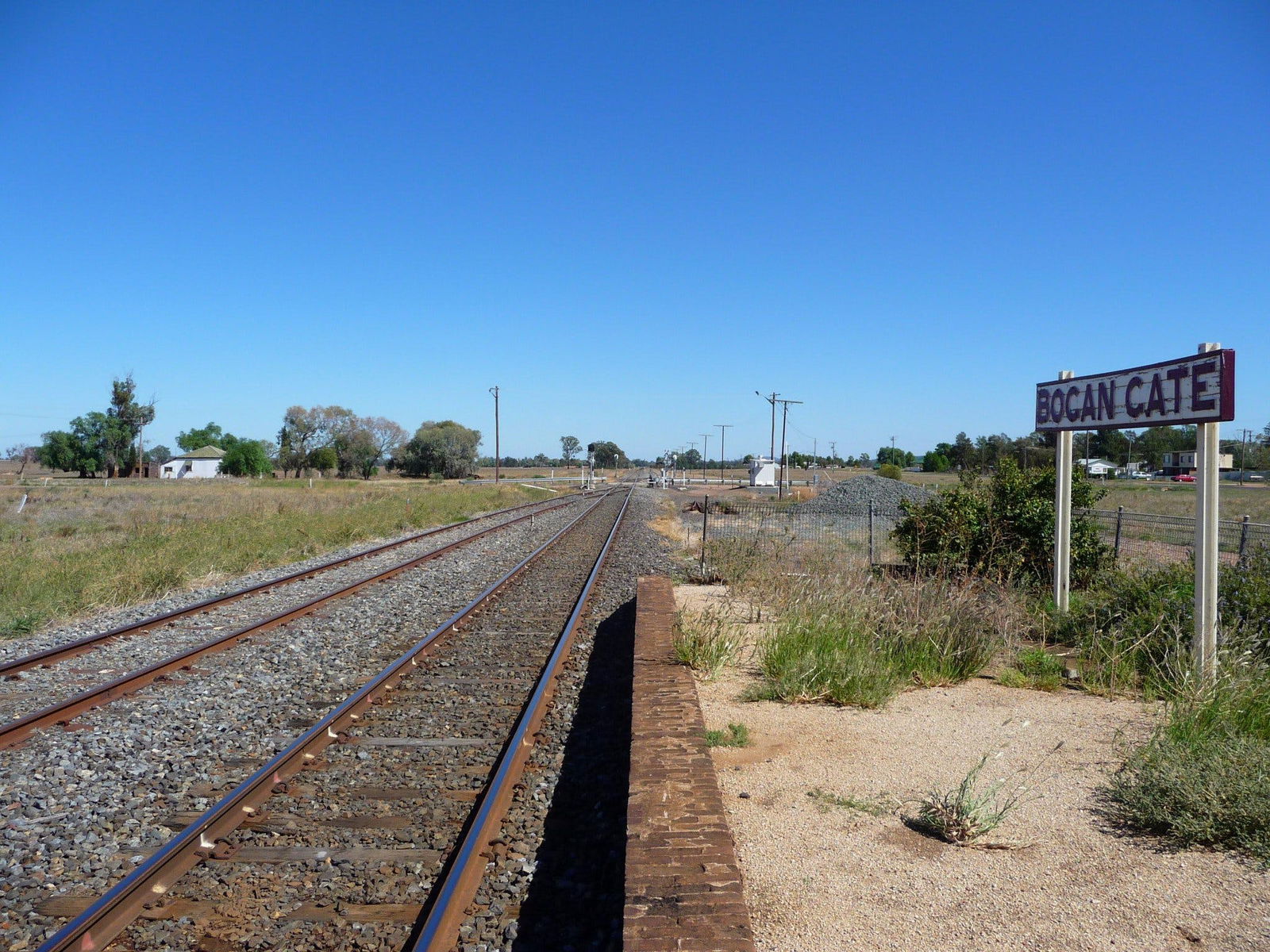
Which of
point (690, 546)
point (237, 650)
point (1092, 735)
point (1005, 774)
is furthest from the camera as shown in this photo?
point (690, 546)

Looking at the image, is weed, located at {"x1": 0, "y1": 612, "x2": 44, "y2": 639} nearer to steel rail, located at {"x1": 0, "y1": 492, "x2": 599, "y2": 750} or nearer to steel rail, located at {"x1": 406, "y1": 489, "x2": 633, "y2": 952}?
steel rail, located at {"x1": 0, "y1": 492, "x2": 599, "y2": 750}

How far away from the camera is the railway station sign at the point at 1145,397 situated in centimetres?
745

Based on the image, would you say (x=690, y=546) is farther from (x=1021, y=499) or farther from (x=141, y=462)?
(x=141, y=462)

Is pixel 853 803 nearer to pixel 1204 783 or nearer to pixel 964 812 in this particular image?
pixel 964 812

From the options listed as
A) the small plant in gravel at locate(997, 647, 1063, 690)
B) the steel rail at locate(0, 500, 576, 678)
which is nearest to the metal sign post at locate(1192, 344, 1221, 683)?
the small plant in gravel at locate(997, 647, 1063, 690)

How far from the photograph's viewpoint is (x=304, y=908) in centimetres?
418

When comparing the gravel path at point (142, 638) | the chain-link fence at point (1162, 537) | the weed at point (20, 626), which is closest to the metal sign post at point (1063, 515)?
the chain-link fence at point (1162, 537)

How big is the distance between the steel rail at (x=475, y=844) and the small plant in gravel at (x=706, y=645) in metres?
1.33

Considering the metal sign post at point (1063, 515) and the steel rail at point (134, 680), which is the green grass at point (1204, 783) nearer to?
the metal sign post at point (1063, 515)

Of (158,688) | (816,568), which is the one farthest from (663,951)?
(816,568)

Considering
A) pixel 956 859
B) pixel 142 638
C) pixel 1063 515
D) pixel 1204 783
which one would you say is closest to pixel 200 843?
pixel 956 859

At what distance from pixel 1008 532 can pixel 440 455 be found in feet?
327

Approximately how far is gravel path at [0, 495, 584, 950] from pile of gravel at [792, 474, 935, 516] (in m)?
25.5

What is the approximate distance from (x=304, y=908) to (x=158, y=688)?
4909mm
